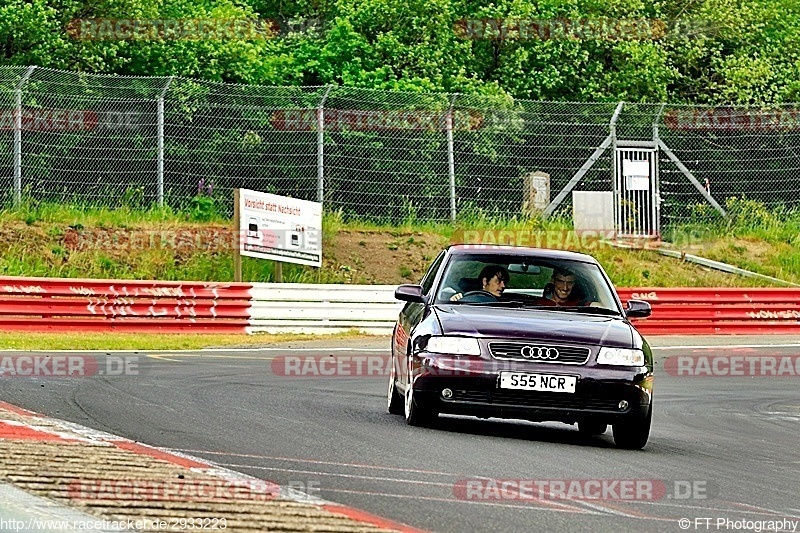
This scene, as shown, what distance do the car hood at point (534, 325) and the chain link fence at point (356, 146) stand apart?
17.0 meters

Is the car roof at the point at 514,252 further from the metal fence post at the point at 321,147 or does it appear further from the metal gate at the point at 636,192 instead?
the metal gate at the point at 636,192

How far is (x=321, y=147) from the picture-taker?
2889 centimetres

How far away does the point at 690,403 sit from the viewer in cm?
1574

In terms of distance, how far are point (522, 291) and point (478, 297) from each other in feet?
2.55

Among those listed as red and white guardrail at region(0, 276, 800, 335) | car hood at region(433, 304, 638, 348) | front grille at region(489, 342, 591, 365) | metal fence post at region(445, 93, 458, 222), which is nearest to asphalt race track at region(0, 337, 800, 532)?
front grille at region(489, 342, 591, 365)

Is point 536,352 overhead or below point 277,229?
overhead

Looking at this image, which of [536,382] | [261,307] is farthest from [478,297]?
[261,307]

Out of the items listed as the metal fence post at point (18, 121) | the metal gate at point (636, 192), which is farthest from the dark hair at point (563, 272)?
the metal gate at point (636, 192)

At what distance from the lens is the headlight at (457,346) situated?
423 inches

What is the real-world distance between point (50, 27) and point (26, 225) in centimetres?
858

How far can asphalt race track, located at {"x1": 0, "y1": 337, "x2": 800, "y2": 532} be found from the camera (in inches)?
292

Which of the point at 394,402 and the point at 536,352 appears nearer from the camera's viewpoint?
the point at 536,352

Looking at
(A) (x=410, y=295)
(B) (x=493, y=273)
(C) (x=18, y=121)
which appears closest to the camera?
(A) (x=410, y=295)

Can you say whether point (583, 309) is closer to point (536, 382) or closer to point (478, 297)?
point (478, 297)
